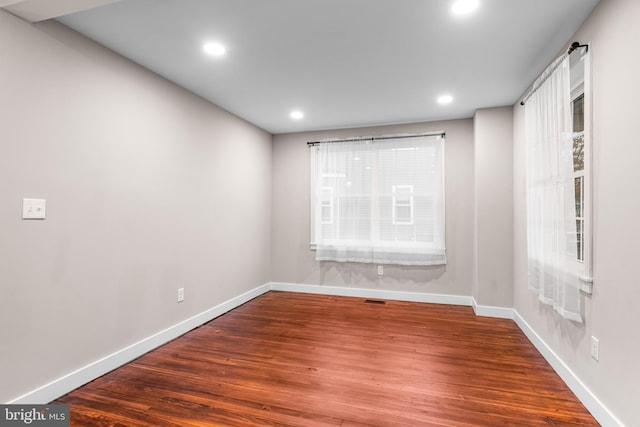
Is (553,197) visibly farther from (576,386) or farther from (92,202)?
(92,202)

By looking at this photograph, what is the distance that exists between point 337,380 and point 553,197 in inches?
83.6

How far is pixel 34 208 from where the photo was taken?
198 cm

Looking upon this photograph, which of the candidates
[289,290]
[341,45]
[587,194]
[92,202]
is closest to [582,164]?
[587,194]

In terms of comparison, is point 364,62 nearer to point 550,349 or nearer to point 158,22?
point 158,22

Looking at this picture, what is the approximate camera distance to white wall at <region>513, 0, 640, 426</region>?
1594 millimetres

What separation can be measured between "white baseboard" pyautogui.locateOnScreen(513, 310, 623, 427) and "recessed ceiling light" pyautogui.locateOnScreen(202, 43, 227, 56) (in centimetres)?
344

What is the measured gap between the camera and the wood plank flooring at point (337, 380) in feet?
6.23

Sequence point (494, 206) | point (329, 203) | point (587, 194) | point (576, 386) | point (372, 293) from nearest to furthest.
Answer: point (587, 194)
point (576, 386)
point (494, 206)
point (372, 293)
point (329, 203)

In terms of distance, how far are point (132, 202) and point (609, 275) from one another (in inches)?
134

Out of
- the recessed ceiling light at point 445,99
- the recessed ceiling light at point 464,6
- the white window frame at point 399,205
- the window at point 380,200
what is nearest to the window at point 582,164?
the recessed ceiling light at point 464,6

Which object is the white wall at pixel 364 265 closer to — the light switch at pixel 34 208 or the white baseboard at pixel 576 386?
the white baseboard at pixel 576 386

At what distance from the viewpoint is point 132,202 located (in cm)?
266

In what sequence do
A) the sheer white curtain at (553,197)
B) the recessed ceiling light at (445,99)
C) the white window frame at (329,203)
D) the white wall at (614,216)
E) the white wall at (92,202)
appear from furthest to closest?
the white window frame at (329,203), the recessed ceiling light at (445,99), the sheer white curtain at (553,197), the white wall at (92,202), the white wall at (614,216)

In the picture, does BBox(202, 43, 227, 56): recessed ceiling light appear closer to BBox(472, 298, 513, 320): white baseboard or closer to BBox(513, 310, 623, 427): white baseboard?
BBox(513, 310, 623, 427): white baseboard
